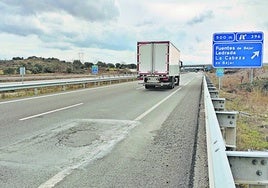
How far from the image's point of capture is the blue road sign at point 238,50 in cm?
1376

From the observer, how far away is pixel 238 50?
1411 cm

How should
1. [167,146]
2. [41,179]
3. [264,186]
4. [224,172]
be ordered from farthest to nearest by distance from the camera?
1. [167,146]
2. [41,179]
3. [264,186]
4. [224,172]

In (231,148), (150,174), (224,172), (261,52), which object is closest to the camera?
(224,172)

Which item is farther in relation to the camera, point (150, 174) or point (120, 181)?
point (150, 174)

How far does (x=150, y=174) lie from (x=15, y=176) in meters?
2.12

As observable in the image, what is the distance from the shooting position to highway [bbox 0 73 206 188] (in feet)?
15.9

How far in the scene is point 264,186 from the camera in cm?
338

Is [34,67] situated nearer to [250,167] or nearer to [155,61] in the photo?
[155,61]

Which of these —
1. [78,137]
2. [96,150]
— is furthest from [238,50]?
[96,150]

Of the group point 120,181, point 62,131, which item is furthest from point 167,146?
point 62,131

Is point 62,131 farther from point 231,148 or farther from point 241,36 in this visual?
point 241,36

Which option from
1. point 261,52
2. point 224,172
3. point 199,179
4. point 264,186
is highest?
point 261,52

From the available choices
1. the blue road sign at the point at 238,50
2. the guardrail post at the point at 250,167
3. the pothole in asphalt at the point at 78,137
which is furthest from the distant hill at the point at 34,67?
the guardrail post at the point at 250,167

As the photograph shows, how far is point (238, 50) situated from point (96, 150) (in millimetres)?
9906
